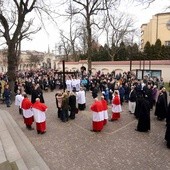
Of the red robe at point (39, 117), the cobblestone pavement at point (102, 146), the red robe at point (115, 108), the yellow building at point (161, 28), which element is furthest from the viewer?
the yellow building at point (161, 28)

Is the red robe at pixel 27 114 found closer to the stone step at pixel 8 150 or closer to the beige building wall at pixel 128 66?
the stone step at pixel 8 150

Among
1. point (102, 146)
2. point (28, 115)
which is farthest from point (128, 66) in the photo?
point (102, 146)

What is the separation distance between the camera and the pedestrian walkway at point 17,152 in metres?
7.89

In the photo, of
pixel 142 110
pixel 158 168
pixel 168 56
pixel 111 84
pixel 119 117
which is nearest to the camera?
pixel 158 168

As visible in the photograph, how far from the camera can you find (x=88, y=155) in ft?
28.7

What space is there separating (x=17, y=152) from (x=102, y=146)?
3230 mm

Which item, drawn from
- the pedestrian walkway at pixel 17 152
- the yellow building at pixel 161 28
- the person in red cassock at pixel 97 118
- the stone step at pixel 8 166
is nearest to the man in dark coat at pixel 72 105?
the person in red cassock at pixel 97 118

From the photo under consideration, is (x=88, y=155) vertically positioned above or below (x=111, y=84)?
below

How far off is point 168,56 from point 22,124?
114 feet

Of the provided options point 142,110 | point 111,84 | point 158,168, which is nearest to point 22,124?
point 142,110

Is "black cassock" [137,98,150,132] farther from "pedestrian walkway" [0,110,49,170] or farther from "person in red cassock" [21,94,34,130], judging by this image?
"person in red cassock" [21,94,34,130]

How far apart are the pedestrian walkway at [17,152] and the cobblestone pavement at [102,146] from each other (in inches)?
10.3

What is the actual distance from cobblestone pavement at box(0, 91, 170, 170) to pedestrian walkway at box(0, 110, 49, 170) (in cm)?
26

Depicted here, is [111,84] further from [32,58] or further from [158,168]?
[32,58]
